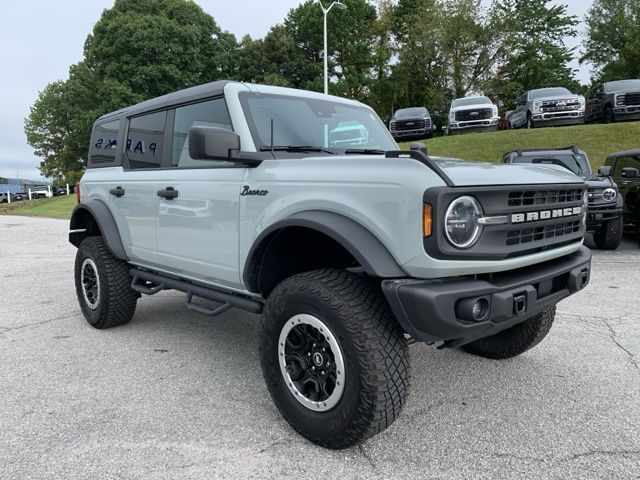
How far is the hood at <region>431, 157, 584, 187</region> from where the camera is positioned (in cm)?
228

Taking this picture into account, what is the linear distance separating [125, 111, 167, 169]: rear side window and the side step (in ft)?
2.95

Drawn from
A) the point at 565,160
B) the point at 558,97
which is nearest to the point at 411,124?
the point at 558,97

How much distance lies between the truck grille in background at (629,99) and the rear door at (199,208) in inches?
741

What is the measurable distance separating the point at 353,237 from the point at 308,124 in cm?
129

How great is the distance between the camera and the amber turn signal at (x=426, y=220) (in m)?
2.17

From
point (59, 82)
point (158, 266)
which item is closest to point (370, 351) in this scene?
point (158, 266)

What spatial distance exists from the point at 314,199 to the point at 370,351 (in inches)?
32.1

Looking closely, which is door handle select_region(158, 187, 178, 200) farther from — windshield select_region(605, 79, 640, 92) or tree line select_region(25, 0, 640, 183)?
tree line select_region(25, 0, 640, 183)

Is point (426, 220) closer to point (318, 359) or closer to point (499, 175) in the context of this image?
point (499, 175)

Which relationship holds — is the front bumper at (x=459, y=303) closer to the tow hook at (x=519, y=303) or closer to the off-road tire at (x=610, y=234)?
→ the tow hook at (x=519, y=303)

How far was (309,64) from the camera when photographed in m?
40.2

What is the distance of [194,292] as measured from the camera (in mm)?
3598

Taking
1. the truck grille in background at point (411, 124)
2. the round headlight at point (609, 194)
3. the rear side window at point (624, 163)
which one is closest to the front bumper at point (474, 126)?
the truck grille in background at point (411, 124)

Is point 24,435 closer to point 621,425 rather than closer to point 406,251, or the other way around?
point 406,251
